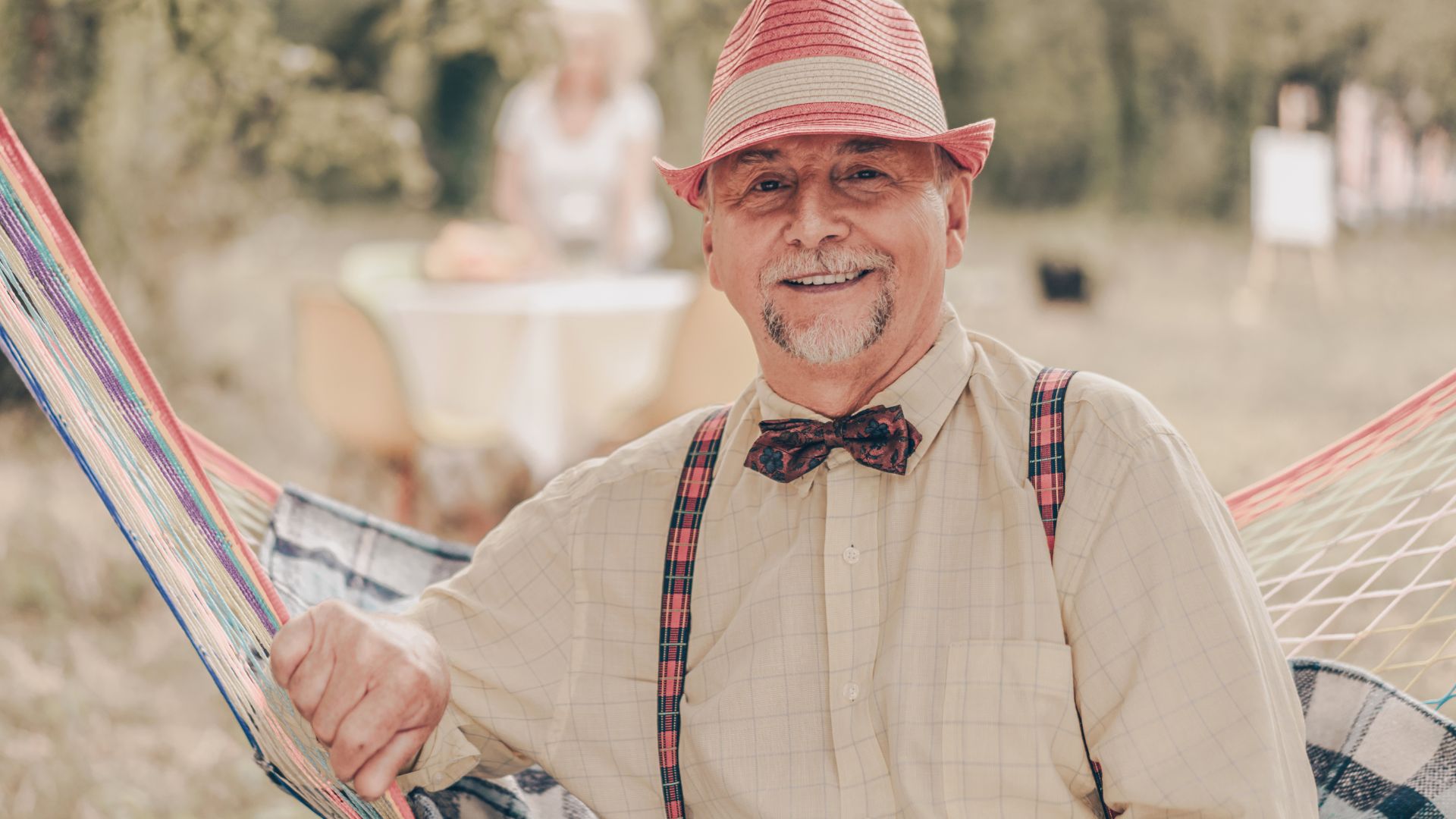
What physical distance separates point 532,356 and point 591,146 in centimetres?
128

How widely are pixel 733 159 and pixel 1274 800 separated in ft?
2.78

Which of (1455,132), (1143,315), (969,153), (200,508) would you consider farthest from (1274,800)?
(1455,132)

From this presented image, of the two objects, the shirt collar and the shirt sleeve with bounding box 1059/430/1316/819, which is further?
the shirt collar

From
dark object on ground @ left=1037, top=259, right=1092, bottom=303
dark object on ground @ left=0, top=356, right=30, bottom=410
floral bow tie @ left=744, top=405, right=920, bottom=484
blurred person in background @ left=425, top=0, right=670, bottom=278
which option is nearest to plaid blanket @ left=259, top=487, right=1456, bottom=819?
floral bow tie @ left=744, top=405, right=920, bottom=484

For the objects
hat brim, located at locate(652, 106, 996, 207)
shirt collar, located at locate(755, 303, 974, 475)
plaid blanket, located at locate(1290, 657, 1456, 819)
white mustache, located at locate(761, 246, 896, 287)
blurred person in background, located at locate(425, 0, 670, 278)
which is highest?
blurred person in background, located at locate(425, 0, 670, 278)

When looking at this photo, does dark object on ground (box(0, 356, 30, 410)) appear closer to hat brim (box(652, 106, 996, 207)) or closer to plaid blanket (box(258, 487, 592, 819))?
plaid blanket (box(258, 487, 592, 819))

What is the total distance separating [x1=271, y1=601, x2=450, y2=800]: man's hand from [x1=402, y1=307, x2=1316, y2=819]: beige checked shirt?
87 mm

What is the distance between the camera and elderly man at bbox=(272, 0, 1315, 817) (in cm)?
129

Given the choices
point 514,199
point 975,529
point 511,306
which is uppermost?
point 514,199

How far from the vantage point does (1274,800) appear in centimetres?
119

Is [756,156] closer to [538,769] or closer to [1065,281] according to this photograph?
[538,769]

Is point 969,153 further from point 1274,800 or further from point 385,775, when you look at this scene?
point 385,775

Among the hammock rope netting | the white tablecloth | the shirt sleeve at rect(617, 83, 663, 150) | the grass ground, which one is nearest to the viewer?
the hammock rope netting

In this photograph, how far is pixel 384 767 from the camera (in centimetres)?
134
